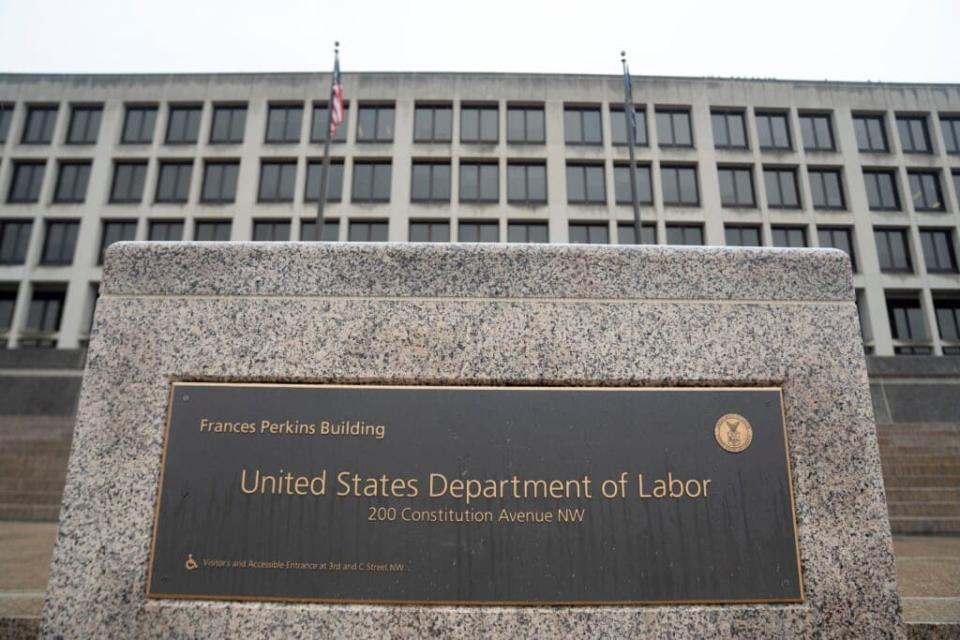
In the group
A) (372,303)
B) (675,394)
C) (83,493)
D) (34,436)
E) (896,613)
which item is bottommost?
(896,613)

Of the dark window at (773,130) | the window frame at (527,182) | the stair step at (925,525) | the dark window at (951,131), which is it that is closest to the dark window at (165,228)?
the window frame at (527,182)

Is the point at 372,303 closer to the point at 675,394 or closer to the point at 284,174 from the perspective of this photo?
the point at 675,394

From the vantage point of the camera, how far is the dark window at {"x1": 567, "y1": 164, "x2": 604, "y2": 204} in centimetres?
3269

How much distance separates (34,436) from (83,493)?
15742 millimetres

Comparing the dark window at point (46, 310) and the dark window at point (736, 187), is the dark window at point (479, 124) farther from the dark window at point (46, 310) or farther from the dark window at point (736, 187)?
the dark window at point (46, 310)

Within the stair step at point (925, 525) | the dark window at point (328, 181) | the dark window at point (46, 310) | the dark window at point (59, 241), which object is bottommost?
the stair step at point (925, 525)

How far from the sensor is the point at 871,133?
34125mm

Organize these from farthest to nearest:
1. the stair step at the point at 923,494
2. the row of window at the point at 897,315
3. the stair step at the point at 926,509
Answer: the row of window at the point at 897,315 < the stair step at the point at 923,494 < the stair step at the point at 926,509

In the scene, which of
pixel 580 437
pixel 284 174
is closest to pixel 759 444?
pixel 580 437

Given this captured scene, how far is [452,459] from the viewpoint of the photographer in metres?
3.03

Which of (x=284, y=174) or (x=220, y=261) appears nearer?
(x=220, y=261)

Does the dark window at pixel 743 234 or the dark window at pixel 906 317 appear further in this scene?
the dark window at pixel 743 234

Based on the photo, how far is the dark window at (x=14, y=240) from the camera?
32031 mm

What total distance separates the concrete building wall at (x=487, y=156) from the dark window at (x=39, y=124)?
0.39 m
